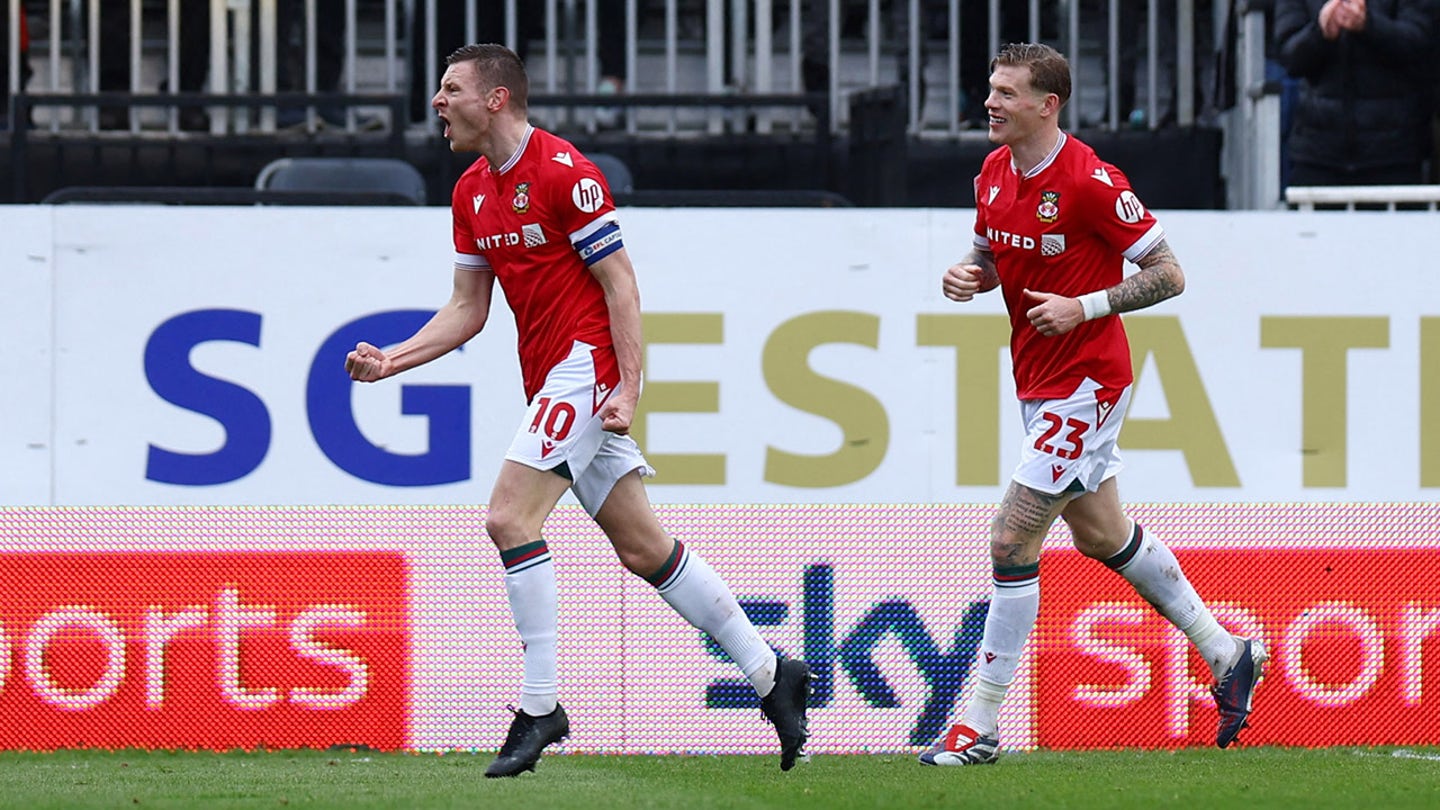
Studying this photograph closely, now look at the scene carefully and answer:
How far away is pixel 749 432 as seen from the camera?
10445mm

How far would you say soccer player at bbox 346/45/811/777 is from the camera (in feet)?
19.3

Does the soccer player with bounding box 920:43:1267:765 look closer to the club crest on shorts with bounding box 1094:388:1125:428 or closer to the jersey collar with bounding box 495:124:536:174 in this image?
the club crest on shorts with bounding box 1094:388:1125:428

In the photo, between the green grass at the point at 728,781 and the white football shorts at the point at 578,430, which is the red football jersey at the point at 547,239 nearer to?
the white football shorts at the point at 578,430

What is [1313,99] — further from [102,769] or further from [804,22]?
[102,769]

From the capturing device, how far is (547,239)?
235 inches

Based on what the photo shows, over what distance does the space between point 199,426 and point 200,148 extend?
2059mm

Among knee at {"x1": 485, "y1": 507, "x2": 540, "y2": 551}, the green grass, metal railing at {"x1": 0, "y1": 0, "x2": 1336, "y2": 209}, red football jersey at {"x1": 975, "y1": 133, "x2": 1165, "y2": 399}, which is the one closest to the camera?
the green grass

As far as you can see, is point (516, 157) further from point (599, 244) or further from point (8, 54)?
point (8, 54)

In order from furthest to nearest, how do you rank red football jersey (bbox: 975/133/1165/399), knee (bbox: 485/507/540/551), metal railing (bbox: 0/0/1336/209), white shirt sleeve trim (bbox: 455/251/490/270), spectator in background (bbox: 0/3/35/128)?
metal railing (bbox: 0/0/1336/209), spectator in background (bbox: 0/3/35/128), white shirt sleeve trim (bbox: 455/251/490/270), red football jersey (bbox: 975/133/1165/399), knee (bbox: 485/507/540/551)

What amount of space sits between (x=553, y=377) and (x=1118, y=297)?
1524mm

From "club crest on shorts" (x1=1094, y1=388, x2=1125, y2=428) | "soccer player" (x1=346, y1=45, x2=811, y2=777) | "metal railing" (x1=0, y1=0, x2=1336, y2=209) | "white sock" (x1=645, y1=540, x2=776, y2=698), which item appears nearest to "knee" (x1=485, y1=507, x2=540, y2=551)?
"soccer player" (x1=346, y1=45, x2=811, y2=777)

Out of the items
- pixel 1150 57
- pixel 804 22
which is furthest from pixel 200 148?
pixel 1150 57

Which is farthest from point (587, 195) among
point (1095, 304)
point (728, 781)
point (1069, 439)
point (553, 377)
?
point (728, 781)

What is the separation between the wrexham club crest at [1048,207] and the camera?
20.3 feet
